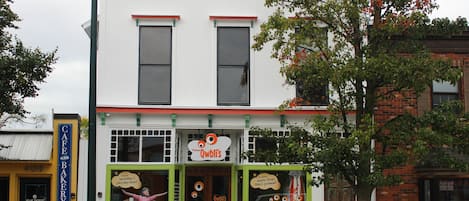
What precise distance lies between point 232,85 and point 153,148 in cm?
255

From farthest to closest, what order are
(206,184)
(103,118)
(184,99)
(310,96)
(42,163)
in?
1. (206,184)
2. (42,163)
3. (184,99)
4. (103,118)
5. (310,96)

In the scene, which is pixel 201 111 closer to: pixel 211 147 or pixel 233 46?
pixel 211 147

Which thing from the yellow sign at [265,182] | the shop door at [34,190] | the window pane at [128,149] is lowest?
the shop door at [34,190]

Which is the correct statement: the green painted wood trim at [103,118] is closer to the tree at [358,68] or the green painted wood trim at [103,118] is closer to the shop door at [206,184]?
the shop door at [206,184]

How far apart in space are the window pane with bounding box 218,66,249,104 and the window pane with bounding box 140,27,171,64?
1445 millimetres

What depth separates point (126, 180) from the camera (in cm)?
1683

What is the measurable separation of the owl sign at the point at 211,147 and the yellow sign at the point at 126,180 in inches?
58.6

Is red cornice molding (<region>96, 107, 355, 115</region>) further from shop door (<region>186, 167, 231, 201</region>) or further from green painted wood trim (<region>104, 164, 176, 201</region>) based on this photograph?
shop door (<region>186, 167, 231, 201</region>)

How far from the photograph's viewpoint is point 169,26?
17406 mm

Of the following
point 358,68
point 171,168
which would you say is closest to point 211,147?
point 171,168

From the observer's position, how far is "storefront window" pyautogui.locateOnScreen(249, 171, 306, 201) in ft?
55.9

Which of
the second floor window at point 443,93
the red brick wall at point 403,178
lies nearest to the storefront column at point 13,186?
the red brick wall at point 403,178

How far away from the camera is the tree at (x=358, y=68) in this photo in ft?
39.3

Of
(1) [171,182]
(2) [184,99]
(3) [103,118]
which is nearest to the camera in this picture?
(1) [171,182]
